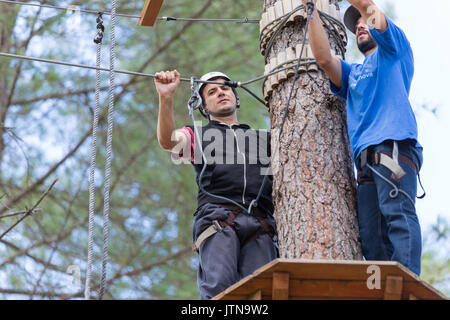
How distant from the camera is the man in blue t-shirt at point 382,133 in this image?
271 cm

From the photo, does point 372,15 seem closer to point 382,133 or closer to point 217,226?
point 382,133

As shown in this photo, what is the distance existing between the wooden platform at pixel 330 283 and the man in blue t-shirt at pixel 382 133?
0.34 metres

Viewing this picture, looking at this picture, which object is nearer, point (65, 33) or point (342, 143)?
point (342, 143)

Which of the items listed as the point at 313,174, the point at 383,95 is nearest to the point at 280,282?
the point at 313,174

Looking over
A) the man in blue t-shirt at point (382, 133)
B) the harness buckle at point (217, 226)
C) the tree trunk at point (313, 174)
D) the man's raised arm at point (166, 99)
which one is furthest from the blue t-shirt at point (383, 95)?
the man's raised arm at point (166, 99)

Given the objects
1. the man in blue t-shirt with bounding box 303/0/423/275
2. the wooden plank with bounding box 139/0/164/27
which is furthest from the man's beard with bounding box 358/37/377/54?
the wooden plank with bounding box 139/0/164/27

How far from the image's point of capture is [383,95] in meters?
2.95

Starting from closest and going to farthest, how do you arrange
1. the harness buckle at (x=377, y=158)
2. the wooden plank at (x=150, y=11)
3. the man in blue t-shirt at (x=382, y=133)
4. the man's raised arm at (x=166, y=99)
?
the man in blue t-shirt at (x=382, y=133)
the harness buckle at (x=377, y=158)
the man's raised arm at (x=166, y=99)
the wooden plank at (x=150, y=11)

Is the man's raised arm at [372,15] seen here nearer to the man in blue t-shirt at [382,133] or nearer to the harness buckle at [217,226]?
the man in blue t-shirt at [382,133]
